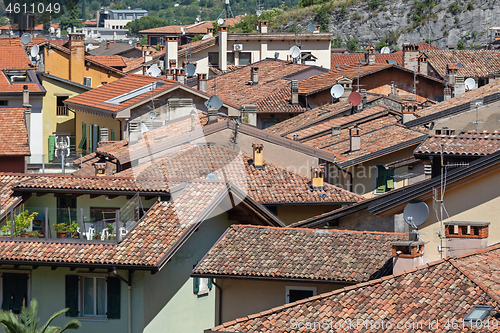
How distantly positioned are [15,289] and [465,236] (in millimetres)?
9525

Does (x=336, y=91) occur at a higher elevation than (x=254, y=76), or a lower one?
higher

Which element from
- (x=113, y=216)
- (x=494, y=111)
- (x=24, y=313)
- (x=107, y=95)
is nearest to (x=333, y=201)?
(x=494, y=111)

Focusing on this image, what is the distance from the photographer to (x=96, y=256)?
21.6m

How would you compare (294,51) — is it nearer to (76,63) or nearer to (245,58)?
(245,58)

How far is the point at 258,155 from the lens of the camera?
1160 inches

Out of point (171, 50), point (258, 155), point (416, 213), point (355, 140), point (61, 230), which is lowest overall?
point (171, 50)

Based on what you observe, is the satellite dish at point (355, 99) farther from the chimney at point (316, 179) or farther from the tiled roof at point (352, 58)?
the tiled roof at point (352, 58)

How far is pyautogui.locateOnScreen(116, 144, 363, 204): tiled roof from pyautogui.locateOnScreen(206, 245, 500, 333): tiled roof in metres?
10.7

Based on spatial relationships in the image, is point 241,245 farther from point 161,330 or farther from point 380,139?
point 380,139

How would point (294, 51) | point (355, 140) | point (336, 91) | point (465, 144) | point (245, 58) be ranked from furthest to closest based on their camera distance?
point (245, 58) < point (294, 51) < point (336, 91) < point (355, 140) < point (465, 144)

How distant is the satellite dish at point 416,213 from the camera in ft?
60.7

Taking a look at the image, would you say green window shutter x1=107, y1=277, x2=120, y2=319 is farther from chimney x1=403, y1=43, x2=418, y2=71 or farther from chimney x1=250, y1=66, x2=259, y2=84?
chimney x1=403, y1=43, x2=418, y2=71

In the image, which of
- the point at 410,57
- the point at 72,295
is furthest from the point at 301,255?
the point at 410,57

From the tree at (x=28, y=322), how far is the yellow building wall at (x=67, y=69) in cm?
3605
